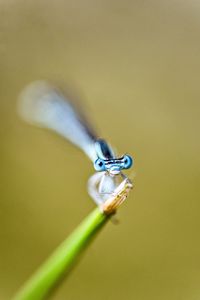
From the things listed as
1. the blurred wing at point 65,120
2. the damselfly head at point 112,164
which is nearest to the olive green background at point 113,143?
the blurred wing at point 65,120

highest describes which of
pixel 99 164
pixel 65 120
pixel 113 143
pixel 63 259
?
pixel 113 143

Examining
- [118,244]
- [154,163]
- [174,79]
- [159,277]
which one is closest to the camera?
[159,277]

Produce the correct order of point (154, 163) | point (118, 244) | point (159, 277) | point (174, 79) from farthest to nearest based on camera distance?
point (174, 79), point (154, 163), point (118, 244), point (159, 277)

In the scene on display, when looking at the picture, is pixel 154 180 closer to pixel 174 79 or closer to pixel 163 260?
pixel 163 260

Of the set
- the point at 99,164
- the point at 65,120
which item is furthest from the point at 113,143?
the point at 99,164

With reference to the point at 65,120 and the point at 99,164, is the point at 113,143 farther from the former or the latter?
the point at 99,164

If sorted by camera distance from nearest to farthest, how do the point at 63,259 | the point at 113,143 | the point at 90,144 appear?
the point at 63,259 → the point at 90,144 → the point at 113,143

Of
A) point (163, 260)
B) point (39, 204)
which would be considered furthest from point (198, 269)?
point (39, 204)

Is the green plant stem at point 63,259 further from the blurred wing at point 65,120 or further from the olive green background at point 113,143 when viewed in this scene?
the olive green background at point 113,143
